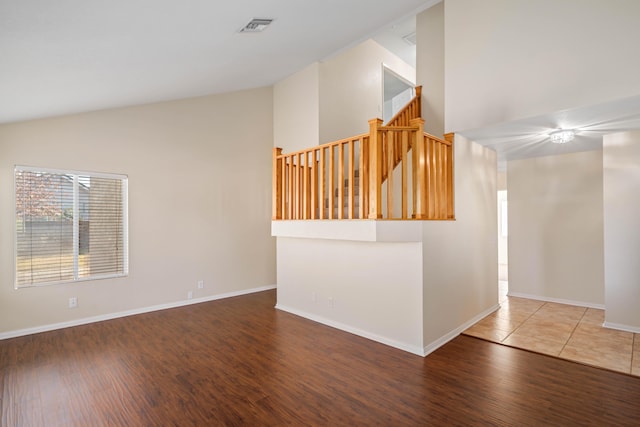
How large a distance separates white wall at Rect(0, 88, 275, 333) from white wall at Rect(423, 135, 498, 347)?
3.66 metres

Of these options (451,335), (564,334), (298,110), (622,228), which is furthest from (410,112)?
(564,334)

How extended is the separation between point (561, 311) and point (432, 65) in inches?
167

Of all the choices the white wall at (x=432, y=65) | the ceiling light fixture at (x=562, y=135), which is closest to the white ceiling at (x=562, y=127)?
the ceiling light fixture at (x=562, y=135)

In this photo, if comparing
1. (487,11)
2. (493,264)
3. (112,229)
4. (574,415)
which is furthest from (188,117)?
(574,415)

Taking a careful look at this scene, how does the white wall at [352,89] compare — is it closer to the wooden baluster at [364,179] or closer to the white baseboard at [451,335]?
the wooden baluster at [364,179]

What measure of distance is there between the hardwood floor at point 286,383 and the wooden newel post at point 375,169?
1.55 m

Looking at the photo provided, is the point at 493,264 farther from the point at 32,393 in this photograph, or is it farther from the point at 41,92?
the point at 41,92

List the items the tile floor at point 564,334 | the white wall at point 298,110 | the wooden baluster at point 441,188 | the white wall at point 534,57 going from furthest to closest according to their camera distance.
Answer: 1. the white wall at point 298,110
2. the wooden baluster at point 441,188
3. the tile floor at point 564,334
4. the white wall at point 534,57

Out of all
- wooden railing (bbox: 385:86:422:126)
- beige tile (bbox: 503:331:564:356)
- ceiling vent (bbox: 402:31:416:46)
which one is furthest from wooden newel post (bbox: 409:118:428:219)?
ceiling vent (bbox: 402:31:416:46)

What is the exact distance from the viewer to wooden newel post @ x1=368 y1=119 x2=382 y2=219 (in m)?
3.25

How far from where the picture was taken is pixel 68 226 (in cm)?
417

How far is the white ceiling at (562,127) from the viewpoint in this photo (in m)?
3.09

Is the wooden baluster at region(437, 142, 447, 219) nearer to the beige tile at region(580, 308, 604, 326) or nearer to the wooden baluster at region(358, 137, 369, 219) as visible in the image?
the wooden baluster at region(358, 137, 369, 219)

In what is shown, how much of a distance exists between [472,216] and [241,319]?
351 cm
